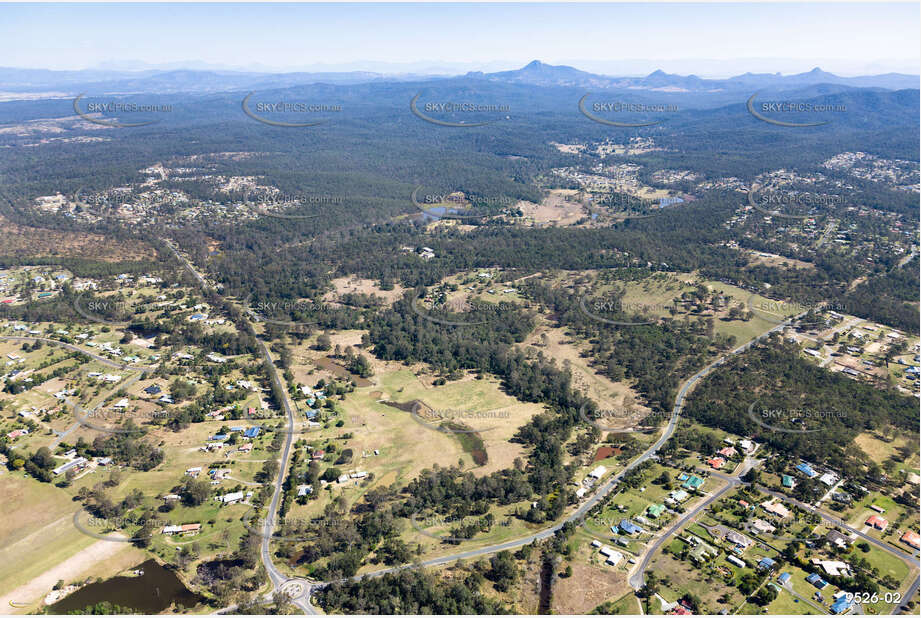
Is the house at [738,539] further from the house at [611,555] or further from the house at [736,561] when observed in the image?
the house at [611,555]

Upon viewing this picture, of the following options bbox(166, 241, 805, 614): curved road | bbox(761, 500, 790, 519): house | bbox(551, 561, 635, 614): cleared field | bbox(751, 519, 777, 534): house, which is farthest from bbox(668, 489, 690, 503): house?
bbox(551, 561, 635, 614): cleared field

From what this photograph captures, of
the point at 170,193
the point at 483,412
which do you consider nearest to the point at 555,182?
the point at 170,193

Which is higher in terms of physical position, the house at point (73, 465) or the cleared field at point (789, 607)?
the house at point (73, 465)

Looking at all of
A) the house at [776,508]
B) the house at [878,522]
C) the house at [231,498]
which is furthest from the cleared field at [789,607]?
the house at [231,498]

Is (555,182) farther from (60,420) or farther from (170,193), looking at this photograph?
(60,420)

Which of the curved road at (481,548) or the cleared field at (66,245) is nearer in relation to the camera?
the curved road at (481,548)

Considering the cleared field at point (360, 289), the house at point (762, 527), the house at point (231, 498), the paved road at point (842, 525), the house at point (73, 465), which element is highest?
the cleared field at point (360, 289)

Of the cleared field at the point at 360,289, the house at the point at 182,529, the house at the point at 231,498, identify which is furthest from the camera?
the cleared field at the point at 360,289
